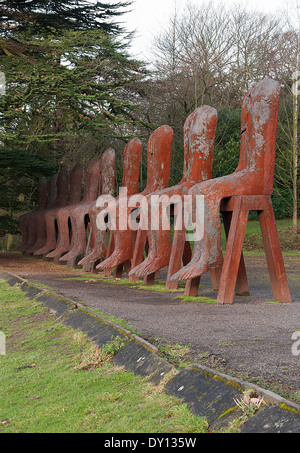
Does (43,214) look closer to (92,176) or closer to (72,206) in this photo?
(72,206)

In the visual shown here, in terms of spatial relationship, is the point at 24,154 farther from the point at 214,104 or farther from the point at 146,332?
the point at 146,332

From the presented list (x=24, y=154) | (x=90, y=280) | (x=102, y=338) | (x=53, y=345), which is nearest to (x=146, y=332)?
(x=102, y=338)

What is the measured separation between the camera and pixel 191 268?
8898 mm

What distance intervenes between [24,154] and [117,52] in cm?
703

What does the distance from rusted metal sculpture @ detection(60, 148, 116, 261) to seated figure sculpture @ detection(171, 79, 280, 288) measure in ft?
22.4

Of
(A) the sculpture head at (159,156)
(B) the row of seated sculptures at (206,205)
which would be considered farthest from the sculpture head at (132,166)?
(A) the sculpture head at (159,156)

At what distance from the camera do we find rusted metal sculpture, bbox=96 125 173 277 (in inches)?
484

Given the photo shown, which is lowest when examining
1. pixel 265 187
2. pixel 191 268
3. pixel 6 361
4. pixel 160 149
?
pixel 6 361

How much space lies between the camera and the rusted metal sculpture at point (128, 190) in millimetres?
14070

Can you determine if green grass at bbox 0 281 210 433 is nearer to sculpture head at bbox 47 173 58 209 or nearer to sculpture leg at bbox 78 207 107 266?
sculpture leg at bbox 78 207 107 266
